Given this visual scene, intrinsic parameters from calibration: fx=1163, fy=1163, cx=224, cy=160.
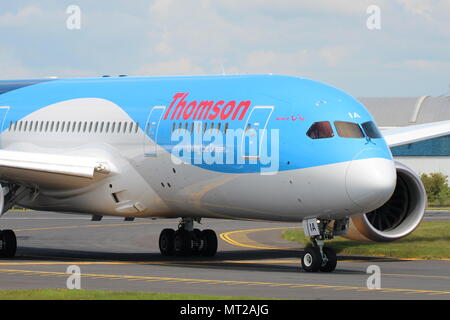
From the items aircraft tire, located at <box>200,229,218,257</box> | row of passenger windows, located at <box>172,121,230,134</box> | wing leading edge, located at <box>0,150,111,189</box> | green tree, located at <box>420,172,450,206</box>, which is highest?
green tree, located at <box>420,172,450,206</box>

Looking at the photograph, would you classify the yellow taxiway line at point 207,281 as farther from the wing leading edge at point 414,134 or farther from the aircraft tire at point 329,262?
the wing leading edge at point 414,134

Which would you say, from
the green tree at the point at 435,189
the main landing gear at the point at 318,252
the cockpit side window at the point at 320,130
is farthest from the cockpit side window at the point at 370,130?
the green tree at the point at 435,189

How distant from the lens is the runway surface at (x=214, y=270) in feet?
77.0

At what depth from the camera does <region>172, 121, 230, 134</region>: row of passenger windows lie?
2934 centimetres

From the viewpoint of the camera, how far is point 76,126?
33.6 m

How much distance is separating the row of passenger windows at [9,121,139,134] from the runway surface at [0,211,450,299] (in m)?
3.70

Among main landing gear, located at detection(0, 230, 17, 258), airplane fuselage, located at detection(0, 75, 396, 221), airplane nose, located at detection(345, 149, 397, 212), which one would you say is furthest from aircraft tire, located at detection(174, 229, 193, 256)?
airplane nose, located at detection(345, 149, 397, 212)

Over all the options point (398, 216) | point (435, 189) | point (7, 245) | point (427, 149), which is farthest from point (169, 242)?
point (427, 149)

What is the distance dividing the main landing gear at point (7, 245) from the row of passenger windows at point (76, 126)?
3.21m

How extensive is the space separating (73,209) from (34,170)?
8.66 ft

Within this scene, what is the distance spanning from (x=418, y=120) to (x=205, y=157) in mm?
89837

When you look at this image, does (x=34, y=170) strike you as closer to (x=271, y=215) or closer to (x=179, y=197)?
(x=179, y=197)

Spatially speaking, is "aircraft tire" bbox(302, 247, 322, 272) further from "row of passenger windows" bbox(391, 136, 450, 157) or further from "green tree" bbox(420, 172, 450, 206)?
"row of passenger windows" bbox(391, 136, 450, 157)

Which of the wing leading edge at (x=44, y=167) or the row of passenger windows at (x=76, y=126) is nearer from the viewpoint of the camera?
the wing leading edge at (x=44, y=167)
